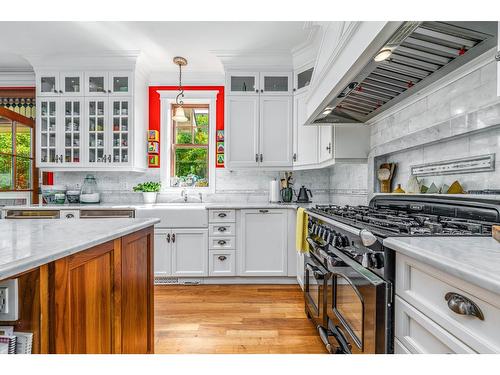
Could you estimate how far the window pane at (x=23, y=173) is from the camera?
356cm

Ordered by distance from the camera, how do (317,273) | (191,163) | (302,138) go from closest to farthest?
(317,273), (302,138), (191,163)

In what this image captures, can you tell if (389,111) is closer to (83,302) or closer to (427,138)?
(427,138)

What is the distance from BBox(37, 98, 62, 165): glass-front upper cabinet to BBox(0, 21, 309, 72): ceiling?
1.91 feet

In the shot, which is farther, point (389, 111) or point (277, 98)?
point (277, 98)

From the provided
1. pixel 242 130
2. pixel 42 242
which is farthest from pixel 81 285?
pixel 242 130

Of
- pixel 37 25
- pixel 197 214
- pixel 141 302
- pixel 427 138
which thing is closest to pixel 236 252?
pixel 197 214

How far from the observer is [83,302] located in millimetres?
1057

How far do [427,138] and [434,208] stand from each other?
1.57ft

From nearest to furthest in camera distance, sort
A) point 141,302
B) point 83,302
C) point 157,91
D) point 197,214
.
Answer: point 83,302 < point 141,302 < point 197,214 < point 157,91

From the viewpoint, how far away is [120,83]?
3488mm

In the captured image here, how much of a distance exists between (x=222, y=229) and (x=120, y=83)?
2.17 m

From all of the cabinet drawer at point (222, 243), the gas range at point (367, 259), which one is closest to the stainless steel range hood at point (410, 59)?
the gas range at point (367, 259)

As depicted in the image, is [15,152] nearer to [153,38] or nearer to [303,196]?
[153,38]

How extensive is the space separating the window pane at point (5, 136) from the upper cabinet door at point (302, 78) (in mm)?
3473
